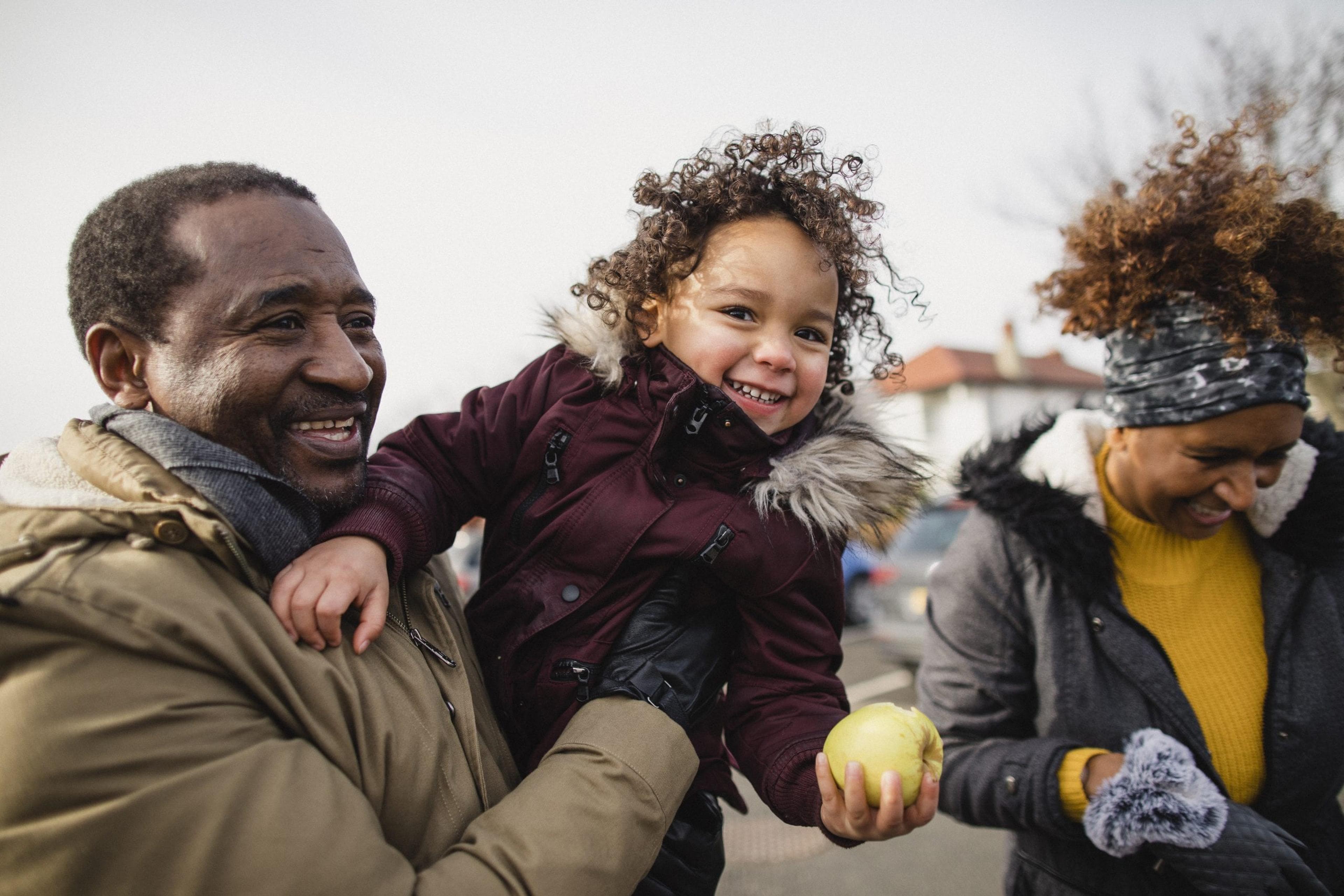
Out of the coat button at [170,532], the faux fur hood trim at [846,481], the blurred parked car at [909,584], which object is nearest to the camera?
the coat button at [170,532]

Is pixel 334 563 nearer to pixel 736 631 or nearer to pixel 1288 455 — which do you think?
pixel 736 631

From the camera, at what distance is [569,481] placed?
196 centimetres

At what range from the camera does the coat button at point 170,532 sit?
1232 millimetres

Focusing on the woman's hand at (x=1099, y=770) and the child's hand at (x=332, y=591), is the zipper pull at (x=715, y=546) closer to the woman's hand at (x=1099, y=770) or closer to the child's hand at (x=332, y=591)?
the child's hand at (x=332, y=591)

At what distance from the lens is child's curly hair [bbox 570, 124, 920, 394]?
2.19m

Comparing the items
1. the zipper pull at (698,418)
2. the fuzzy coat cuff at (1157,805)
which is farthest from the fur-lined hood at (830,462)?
the fuzzy coat cuff at (1157,805)

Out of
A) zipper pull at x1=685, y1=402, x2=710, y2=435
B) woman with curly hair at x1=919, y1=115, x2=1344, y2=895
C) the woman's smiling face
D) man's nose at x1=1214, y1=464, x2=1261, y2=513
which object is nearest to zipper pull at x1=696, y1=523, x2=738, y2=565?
zipper pull at x1=685, y1=402, x2=710, y2=435

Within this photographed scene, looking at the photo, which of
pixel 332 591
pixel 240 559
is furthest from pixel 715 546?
pixel 240 559

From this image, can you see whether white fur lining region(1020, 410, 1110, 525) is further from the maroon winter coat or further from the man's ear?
the man's ear

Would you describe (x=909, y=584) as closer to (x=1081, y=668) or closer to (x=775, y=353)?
(x=1081, y=668)

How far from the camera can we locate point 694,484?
2.02m

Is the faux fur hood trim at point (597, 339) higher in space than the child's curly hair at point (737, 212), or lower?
lower

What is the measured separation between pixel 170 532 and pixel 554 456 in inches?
35.8

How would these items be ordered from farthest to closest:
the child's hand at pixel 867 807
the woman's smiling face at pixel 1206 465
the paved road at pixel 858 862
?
1. the paved road at pixel 858 862
2. the woman's smiling face at pixel 1206 465
3. the child's hand at pixel 867 807
